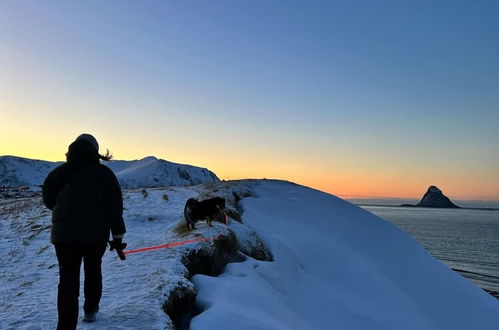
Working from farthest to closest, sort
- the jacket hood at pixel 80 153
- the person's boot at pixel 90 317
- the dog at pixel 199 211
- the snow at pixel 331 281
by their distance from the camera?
the dog at pixel 199 211 → the snow at pixel 331 281 → the person's boot at pixel 90 317 → the jacket hood at pixel 80 153

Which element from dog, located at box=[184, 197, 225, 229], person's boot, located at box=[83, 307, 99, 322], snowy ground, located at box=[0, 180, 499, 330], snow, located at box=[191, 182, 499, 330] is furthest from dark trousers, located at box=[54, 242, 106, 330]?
dog, located at box=[184, 197, 225, 229]

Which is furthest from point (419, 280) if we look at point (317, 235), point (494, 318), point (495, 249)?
point (495, 249)

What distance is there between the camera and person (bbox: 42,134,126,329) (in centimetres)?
573

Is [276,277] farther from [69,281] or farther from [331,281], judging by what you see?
[69,281]

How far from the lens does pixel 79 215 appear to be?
581 cm

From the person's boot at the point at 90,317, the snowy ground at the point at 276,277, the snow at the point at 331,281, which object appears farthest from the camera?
the snow at the point at 331,281

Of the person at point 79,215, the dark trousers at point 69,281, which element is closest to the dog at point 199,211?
the person at point 79,215

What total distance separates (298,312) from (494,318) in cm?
1257

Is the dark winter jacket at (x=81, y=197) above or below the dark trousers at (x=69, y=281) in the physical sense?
above

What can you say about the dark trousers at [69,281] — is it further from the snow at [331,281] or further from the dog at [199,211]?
the dog at [199,211]

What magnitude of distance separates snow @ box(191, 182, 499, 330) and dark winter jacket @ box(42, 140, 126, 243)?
2.64 m

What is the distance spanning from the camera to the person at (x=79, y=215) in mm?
5730

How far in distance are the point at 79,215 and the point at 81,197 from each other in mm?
273

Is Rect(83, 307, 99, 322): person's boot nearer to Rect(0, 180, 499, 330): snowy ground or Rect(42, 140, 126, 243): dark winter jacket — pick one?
Rect(0, 180, 499, 330): snowy ground
